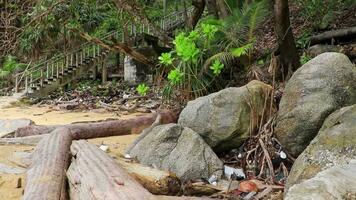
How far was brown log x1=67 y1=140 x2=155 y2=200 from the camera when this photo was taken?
11.6 ft

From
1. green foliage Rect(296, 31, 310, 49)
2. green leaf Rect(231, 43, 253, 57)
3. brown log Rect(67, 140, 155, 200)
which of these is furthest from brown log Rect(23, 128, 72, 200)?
green foliage Rect(296, 31, 310, 49)

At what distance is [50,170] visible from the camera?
464 cm

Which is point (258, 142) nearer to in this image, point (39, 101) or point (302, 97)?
point (302, 97)

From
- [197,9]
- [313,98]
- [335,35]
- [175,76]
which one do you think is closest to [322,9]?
[335,35]

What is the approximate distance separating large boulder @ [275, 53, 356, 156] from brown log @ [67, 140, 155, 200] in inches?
88.0

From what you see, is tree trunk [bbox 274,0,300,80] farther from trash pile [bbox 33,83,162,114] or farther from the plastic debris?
trash pile [bbox 33,83,162,114]

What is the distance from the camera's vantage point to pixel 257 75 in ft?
24.9

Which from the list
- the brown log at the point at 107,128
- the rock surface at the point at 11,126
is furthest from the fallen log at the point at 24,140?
the rock surface at the point at 11,126

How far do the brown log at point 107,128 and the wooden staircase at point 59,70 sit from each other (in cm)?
824

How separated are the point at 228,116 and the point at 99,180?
2.48 meters

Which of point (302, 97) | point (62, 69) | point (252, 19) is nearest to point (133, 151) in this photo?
point (302, 97)

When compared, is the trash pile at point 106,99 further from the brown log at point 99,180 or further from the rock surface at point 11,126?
the brown log at point 99,180

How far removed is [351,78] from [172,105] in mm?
3771

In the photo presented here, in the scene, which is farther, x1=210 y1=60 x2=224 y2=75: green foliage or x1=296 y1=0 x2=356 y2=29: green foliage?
x1=296 y1=0 x2=356 y2=29: green foliage
